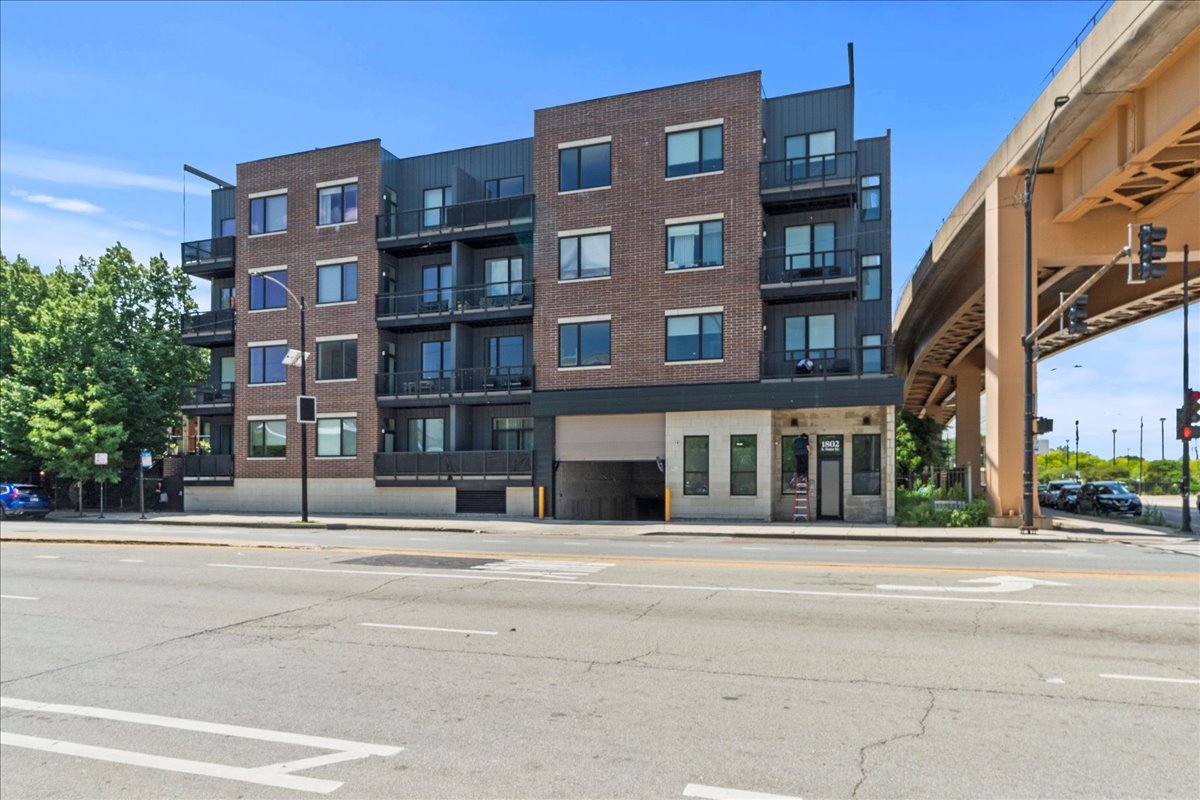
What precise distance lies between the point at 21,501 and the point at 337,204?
742 inches

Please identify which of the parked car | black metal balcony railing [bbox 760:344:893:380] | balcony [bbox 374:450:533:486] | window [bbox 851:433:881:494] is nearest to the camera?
window [bbox 851:433:881:494]

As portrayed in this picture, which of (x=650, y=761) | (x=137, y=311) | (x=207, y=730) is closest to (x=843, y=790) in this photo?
(x=650, y=761)

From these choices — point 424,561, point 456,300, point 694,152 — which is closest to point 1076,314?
point 694,152

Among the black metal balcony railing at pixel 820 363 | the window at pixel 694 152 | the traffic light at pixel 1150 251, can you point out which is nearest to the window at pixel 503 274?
the window at pixel 694 152

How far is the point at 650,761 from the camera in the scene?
519cm

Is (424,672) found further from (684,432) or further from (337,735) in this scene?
(684,432)

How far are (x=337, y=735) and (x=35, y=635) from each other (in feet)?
21.3

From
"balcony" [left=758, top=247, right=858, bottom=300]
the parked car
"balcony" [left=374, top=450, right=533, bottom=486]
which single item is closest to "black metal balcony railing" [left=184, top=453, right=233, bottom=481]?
"balcony" [left=374, top=450, right=533, bottom=486]

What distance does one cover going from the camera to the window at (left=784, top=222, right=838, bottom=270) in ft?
92.6

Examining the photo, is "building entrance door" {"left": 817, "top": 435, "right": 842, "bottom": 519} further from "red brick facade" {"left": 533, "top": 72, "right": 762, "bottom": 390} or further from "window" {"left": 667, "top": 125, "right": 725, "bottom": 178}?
"window" {"left": 667, "top": 125, "right": 725, "bottom": 178}

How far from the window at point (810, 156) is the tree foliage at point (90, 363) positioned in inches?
1269

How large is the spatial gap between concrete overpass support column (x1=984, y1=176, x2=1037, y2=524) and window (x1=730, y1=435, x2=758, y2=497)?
7.59 m

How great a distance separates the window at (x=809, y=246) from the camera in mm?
28234

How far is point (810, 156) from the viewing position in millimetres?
27531
